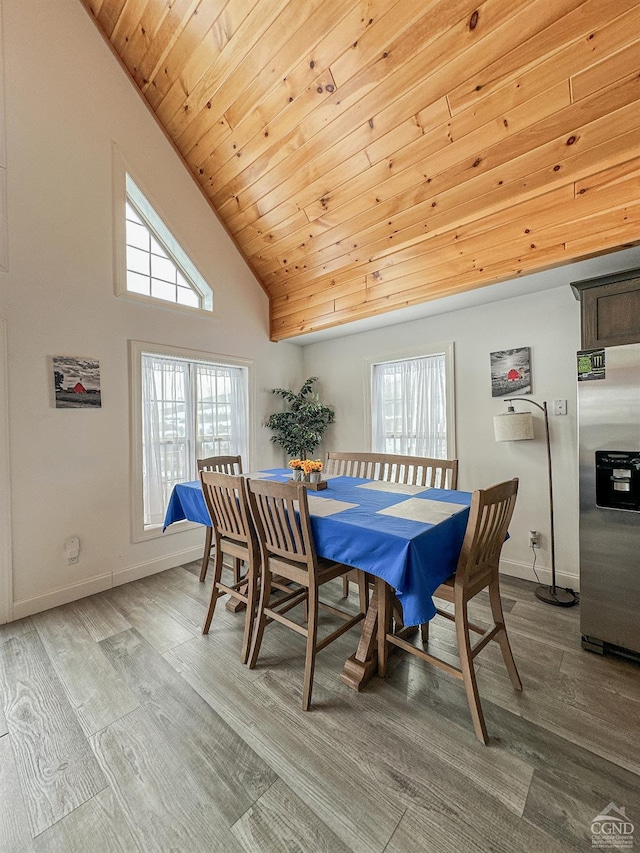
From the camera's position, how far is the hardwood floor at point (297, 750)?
3.92 feet

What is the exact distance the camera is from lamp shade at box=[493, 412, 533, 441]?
9.18ft

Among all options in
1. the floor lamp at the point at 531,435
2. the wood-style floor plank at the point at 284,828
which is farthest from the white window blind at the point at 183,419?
the floor lamp at the point at 531,435

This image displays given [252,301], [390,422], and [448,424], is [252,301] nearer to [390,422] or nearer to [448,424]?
[390,422]

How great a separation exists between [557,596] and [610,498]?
43.4 inches

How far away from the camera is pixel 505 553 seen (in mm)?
3160

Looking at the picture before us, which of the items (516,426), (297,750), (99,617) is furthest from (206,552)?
(516,426)

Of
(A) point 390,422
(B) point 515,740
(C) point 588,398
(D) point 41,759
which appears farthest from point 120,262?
(B) point 515,740

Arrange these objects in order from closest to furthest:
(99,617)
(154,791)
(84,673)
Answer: (154,791), (84,673), (99,617)

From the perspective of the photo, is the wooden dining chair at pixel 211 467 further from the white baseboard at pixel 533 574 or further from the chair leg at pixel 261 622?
the white baseboard at pixel 533 574

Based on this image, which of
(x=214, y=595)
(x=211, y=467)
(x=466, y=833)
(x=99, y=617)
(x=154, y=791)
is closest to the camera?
(x=466, y=833)

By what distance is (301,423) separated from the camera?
434 cm

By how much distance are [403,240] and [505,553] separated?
2.82 metres

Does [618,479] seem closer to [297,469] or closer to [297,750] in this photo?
[297,469]

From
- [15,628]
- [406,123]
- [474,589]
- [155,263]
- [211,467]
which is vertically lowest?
[15,628]
